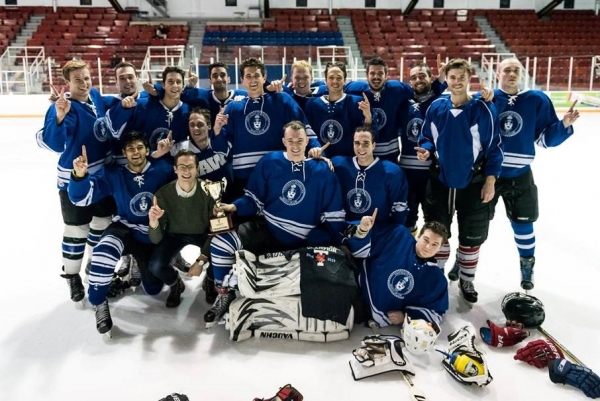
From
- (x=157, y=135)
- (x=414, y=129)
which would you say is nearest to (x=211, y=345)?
(x=157, y=135)

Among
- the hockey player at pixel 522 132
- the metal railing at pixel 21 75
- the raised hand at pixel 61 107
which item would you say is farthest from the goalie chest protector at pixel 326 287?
the metal railing at pixel 21 75

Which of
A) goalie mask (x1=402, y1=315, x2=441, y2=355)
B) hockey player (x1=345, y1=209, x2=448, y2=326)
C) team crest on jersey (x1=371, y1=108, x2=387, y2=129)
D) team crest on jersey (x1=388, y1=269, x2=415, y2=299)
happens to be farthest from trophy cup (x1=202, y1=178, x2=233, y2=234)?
team crest on jersey (x1=371, y1=108, x2=387, y2=129)

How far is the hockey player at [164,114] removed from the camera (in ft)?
10.4

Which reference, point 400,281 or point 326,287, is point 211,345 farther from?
point 400,281

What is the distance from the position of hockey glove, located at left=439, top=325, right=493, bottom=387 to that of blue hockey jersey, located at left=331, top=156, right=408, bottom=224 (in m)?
0.73

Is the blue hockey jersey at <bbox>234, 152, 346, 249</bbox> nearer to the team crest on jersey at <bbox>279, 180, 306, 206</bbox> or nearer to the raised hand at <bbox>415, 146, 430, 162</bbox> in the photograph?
the team crest on jersey at <bbox>279, 180, 306, 206</bbox>

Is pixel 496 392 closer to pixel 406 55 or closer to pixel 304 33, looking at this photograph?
pixel 406 55

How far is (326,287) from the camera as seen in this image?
258 cm

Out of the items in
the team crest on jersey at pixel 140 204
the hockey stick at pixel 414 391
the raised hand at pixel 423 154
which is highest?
the raised hand at pixel 423 154

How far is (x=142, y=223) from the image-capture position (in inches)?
116

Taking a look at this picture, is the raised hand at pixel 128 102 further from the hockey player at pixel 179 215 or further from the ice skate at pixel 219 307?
the ice skate at pixel 219 307

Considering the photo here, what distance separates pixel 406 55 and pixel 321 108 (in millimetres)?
8171

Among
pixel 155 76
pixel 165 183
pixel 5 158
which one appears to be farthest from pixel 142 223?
pixel 155 76

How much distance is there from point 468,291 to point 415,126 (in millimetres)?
A: 1025
